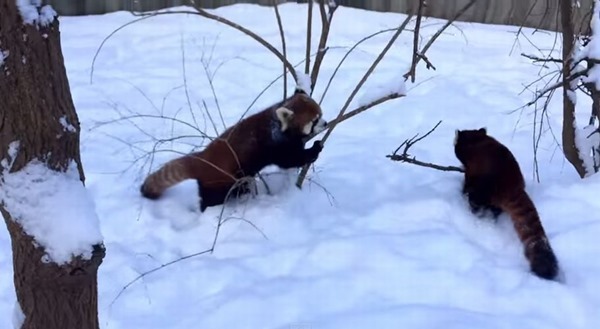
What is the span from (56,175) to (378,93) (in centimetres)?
224

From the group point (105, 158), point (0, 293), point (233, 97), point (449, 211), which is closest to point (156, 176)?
point (105, 158)

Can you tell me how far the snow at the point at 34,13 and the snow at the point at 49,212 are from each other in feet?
1.32

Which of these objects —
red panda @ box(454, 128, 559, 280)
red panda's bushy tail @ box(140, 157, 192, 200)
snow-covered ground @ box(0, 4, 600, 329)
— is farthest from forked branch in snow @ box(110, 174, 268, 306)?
red panda @ box(454, 128, 559, 280)

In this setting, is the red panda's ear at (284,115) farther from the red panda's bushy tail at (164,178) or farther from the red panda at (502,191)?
the red panda at (502,191)

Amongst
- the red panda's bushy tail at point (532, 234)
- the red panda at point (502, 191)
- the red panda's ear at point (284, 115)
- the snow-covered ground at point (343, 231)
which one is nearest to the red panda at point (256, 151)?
the red panda's ear at point (284, 115)

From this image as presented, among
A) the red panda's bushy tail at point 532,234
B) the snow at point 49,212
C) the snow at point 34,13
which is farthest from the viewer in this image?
the red panda's bushy tail at point 532,234

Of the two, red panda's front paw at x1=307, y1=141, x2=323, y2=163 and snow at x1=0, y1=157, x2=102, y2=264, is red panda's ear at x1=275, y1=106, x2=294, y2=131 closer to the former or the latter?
red panda's front paw at x1=307, y1=141, x2=323, y2=163

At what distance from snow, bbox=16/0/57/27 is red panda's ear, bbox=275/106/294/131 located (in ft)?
6.65

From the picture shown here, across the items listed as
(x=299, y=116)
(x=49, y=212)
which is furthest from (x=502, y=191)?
(x=49, y=212)

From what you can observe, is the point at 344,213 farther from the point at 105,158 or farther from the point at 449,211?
the point at 105,158

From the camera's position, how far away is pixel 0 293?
3.58 metres

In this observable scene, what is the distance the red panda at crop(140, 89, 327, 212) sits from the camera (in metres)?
4.29

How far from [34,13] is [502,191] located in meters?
2.52

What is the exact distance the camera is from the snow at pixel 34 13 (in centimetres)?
223
